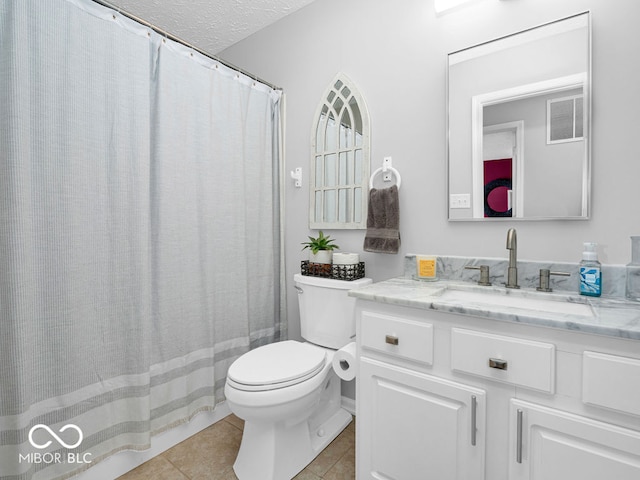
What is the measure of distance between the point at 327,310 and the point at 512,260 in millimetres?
884

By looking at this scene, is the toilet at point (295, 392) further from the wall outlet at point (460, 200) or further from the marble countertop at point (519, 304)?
the wall outlet at point (460, 200)

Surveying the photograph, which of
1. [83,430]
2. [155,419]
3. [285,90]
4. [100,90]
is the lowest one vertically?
[155,419]

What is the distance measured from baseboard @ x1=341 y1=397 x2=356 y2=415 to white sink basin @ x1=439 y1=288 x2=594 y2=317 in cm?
94

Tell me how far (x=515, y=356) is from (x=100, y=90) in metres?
1.78

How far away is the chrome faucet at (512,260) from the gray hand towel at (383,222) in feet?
1.61

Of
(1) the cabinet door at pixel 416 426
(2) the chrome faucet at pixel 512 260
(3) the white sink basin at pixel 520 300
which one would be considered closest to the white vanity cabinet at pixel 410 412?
(1) the cabinet door at pixel 416 426

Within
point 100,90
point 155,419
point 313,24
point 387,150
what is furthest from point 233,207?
point 313,24

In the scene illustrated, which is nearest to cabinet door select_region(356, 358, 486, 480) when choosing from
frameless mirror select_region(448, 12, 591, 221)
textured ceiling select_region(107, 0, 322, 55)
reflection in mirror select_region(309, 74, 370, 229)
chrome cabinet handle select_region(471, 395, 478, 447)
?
chrome cabinet handle select_region(471, 395, 478, 447)

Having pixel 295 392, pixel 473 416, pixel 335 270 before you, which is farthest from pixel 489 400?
pixel 335 270

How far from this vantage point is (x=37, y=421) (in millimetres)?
1147

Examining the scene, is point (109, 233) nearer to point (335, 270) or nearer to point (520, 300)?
point (335, 270)

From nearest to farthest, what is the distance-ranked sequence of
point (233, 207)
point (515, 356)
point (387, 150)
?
point (515, 356) < point (387, 150) < point (233, 207)

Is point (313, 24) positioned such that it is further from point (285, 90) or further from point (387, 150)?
point (387, 150)

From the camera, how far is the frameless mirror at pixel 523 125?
1205 millimetres
